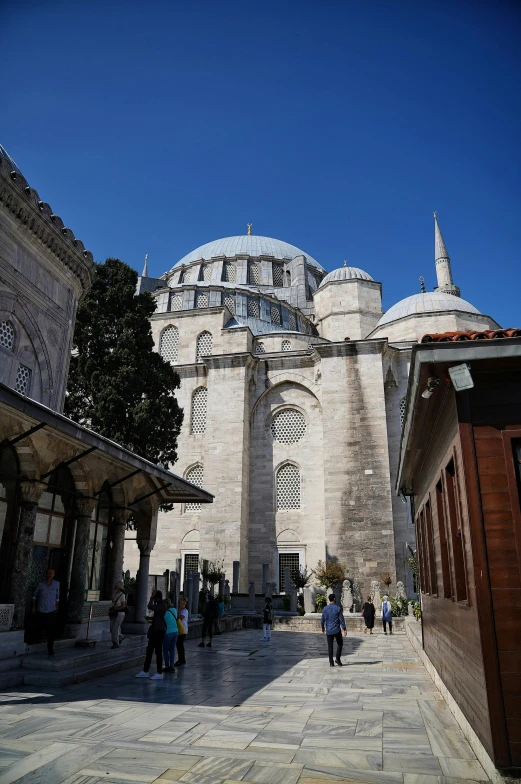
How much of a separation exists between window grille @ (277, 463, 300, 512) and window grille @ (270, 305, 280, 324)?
470 inches

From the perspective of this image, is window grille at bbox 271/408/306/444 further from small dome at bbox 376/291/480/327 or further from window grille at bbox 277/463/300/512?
small dome at bbox 376/291/480/327

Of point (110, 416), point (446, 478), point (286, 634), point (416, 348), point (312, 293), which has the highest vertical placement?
point (312, 293)

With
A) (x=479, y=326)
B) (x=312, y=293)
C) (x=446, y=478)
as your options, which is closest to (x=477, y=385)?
(x=446, y=478)

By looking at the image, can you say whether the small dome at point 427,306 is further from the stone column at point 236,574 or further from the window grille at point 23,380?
the window grille at point 23,380

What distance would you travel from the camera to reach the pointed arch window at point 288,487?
968 inches

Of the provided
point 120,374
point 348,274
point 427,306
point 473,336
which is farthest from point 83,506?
point 348,274

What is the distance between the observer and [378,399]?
23.7 meters

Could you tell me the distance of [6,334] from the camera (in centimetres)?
1105

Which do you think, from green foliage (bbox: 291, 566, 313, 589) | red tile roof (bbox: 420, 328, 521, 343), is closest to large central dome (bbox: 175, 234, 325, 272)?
green foliage (bbox: 291, 566, 313, 589)

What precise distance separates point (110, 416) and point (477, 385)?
1334 cm

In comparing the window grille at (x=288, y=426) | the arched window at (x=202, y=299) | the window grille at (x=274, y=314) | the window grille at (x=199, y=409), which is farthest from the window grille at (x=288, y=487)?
the arched window at (x=202, y=299)

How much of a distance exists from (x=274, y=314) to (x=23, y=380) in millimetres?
24155

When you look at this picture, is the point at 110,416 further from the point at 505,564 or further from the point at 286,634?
the point at 505,564

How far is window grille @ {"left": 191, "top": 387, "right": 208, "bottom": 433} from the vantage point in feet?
88.6
